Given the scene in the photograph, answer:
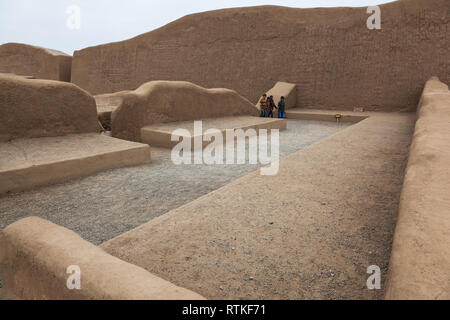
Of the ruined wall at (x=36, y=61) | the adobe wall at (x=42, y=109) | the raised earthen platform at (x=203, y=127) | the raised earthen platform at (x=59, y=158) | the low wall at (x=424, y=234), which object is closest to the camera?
the low wall at (x=424, y=234)

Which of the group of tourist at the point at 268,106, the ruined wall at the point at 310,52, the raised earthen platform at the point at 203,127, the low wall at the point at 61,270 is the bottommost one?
the low wall at the point at 61,270

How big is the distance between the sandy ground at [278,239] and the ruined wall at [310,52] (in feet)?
29.5

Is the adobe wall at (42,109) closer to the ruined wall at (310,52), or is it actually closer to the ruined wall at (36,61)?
the ruined wall at (310,52)

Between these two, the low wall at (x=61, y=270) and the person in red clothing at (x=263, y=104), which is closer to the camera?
the low wall at (x=61, y=270)

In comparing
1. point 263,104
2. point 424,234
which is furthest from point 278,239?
point 263,104

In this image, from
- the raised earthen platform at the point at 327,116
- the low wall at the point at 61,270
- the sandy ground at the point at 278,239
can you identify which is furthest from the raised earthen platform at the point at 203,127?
the low wall at the point at 61,270

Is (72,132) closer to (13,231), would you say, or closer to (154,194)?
(154,194)

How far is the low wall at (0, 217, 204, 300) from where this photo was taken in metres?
1.11

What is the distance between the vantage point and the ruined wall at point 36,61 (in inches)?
724

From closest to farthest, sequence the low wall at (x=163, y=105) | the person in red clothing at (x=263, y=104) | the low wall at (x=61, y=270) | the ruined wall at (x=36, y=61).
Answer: the low wall at (x=61, y=270) < the low wall at (x=163, y=105) < the person in red clothing at (x=263, y=104) < the ruined wall at (x=36, y=61)

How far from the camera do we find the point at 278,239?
176cm

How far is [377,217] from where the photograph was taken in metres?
2.00

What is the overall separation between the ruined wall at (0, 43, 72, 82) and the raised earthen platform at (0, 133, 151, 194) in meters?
16.9

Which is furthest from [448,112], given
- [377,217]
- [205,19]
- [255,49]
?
[205,19]
